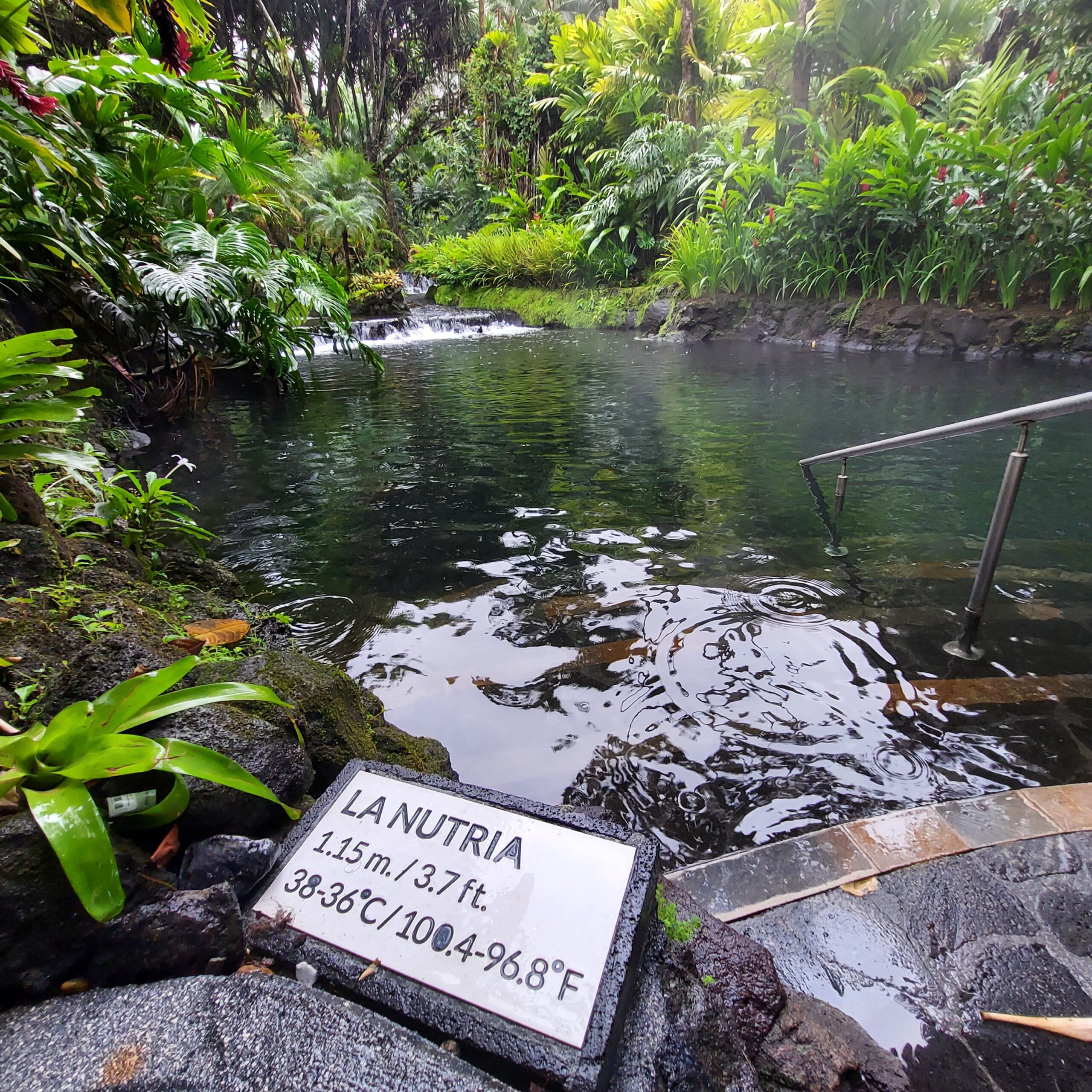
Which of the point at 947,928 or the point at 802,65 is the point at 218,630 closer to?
the point at 947,928

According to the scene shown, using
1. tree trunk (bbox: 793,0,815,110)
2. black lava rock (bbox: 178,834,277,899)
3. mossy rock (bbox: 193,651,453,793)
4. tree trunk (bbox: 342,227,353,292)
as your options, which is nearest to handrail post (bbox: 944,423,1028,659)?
mossy rock (bbox: 193,651,453,793)

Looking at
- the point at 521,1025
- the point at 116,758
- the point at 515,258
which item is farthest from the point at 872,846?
the point at 515,258

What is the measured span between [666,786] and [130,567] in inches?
87.2

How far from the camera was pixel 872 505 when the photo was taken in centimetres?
437

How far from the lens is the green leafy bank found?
47.8 ft

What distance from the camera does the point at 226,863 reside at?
122 centimetres

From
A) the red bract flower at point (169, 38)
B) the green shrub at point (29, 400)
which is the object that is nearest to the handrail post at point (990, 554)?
the green shrub at point (29, 400)

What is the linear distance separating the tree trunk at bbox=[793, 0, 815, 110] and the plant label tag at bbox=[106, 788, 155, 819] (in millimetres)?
13487

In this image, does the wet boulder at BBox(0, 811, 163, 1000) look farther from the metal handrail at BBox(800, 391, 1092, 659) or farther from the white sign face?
the metal handrail at BBox(800, 391, 1092, 659)

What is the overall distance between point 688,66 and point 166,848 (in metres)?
18.2

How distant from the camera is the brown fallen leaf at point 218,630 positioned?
2148 mm

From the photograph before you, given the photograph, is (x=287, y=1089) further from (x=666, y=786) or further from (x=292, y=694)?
(x=666, y=786)

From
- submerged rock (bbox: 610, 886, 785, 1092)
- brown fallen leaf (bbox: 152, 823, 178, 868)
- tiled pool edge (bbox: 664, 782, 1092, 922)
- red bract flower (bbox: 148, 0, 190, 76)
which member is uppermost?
red bract flower (bbox: 148, 0, 190, 76)

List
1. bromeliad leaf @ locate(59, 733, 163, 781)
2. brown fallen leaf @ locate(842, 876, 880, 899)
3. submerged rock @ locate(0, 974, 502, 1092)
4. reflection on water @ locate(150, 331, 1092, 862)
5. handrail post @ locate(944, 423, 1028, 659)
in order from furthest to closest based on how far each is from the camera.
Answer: handrail post @ locate(944, 423, 1028, 659), reflection on water @ locate(150, 331, 1092, 862), brown fallen leaf @ locate(842, 876, 880, 899), bromeliad leaf @ locate(59, 733, 163, 781), submerged rock @ locate(0, 974, 502, 1092)
